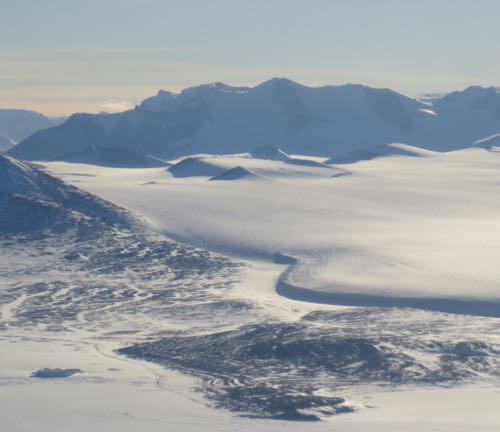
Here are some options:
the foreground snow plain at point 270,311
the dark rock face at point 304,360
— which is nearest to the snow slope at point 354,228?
the foreground snow plain at point 270,311

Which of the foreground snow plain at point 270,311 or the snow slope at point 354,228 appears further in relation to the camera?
the snow slope at point 354,228

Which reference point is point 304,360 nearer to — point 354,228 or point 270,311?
point 270,311

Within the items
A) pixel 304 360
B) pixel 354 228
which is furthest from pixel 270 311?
pixel 354 228

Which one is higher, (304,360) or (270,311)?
(270,311)

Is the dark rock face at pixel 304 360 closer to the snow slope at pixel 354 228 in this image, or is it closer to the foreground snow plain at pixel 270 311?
the foreground snow plain at pixel 270 311

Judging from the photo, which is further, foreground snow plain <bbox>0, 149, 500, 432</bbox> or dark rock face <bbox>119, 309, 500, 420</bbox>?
dark rock face <bbox>119, 309, 500, 420</bbox>

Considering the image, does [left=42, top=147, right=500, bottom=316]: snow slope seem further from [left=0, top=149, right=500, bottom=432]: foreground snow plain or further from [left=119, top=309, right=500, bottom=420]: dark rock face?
[left=119, top=309, right=500, bottom=420]: dark rock face

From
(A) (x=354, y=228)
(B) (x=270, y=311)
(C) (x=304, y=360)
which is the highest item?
(A) (x=354, y=228)

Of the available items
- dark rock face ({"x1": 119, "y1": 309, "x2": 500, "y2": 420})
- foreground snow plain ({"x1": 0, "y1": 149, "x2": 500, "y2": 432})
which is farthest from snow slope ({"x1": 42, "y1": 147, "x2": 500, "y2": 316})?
dark rock face ({"x1": 119, "y1": 309, "x2": 500, "y2": 420})
